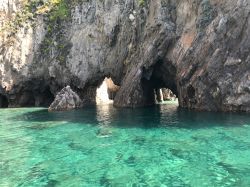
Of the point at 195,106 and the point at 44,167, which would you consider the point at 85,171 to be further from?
the point at 195,106

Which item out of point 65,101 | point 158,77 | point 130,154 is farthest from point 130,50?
point 130,154

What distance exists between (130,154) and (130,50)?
4264cm

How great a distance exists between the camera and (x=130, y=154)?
2397cm

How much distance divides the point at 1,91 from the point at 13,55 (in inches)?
335

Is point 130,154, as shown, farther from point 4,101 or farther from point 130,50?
point 4,101

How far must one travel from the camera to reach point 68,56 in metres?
73.3

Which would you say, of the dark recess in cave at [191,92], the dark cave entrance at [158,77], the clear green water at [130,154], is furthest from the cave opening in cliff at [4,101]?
the dark recess in cave at [191,92]

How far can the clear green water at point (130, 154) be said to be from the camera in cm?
1858

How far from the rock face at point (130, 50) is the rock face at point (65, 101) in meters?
8.06

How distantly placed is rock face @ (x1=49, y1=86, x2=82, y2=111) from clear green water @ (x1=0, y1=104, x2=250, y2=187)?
68.3 feet

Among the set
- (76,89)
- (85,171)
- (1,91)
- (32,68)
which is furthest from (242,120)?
(1,91)

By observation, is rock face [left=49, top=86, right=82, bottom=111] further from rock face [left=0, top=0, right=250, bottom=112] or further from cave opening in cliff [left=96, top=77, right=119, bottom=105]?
cave opening in cliff [left=96, top=77, right=119, bottom=105]

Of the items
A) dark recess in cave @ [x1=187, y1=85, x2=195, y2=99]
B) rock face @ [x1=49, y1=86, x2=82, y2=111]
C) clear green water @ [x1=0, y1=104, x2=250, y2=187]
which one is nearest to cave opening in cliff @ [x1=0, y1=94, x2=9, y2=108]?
rock face @ [x1=49, y1=86, x2=82, y2=111]

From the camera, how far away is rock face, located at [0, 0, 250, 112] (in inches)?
1811
